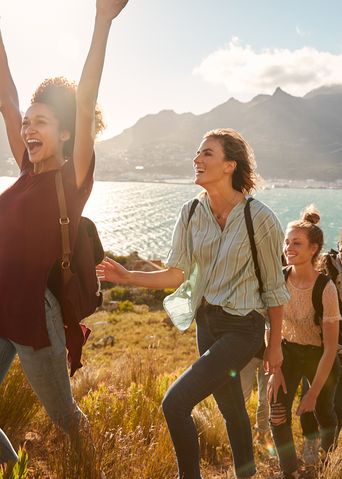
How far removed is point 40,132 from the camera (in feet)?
6.23

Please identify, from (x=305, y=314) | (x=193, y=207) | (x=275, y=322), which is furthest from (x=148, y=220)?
(x=275, y=322)

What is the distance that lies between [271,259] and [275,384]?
2.85 feet

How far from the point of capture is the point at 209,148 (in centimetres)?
252

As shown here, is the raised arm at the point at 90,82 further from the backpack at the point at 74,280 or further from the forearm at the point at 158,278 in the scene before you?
the forearm at the point at 158,278

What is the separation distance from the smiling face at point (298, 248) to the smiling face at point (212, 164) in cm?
80

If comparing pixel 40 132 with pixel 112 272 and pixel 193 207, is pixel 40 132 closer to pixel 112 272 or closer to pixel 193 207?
pixel 112 272

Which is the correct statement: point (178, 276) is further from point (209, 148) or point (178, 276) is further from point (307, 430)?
point (307, 430)

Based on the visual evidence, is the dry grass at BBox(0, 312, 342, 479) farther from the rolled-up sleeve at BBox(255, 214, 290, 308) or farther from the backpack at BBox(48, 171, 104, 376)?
the rolled-up sleeve at BBox(255, 214, 290, 308)

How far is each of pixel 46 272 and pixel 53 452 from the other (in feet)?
2.95

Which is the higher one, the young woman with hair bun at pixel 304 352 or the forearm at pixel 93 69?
the forearm at pixel 93 69

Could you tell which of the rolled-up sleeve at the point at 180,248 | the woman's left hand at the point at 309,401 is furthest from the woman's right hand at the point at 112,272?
the woman's left hand at the point at 309,401

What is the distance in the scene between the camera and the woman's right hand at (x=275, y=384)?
2.68 metres

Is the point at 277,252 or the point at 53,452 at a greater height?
the point at 277,252

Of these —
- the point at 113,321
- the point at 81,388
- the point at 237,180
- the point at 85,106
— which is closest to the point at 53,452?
the point at 85,106
